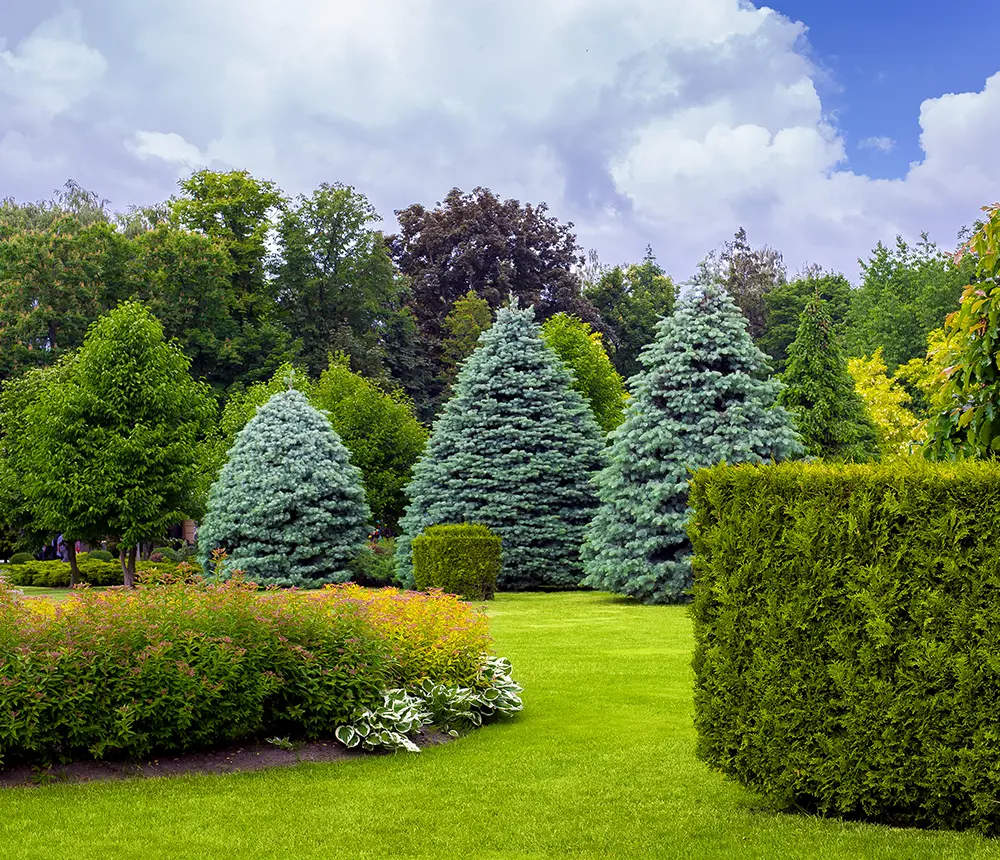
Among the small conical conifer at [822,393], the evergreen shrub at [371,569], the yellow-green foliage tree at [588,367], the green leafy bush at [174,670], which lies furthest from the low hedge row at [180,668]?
the yellow-green foliage tree at [588,367]

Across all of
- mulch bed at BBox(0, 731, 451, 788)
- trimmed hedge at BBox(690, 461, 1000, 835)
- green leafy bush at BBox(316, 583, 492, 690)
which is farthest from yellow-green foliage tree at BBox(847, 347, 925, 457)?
trimmed hedge at BBox(690, 461, 1000, 835)

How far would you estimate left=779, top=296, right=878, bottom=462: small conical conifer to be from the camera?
83.6ft

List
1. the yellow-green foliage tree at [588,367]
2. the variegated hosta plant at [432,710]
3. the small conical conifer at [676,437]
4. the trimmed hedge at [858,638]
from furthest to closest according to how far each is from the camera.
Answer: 1. the yellow-green foliage tree at [588,367]
2. the small conical conifer at [676,437]
3. the variegated hosta plant at [432,710]
4. the trimmed hedge at [858,638]

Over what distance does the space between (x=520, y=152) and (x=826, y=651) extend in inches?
946

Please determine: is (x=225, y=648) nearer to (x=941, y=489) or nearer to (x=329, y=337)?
(x=941, y=489)

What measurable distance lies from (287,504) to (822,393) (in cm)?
1287

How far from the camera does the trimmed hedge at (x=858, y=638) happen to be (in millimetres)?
5500

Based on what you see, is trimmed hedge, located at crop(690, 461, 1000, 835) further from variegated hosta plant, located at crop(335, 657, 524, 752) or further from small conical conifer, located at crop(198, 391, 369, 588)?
small conical conifer, located at crop(198, 391, 369, 588)

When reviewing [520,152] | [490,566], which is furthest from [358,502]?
[520,152]

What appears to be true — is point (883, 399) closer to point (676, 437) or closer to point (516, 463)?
point (516, 463)

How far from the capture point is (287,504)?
25.1m

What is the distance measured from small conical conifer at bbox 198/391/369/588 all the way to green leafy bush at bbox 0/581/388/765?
16.2 m

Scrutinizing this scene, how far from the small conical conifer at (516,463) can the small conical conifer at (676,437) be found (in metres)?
3.33

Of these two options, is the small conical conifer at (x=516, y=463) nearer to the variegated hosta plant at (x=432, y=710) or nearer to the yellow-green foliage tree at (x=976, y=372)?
the variegated hosta plant at (x=432, y=710)
